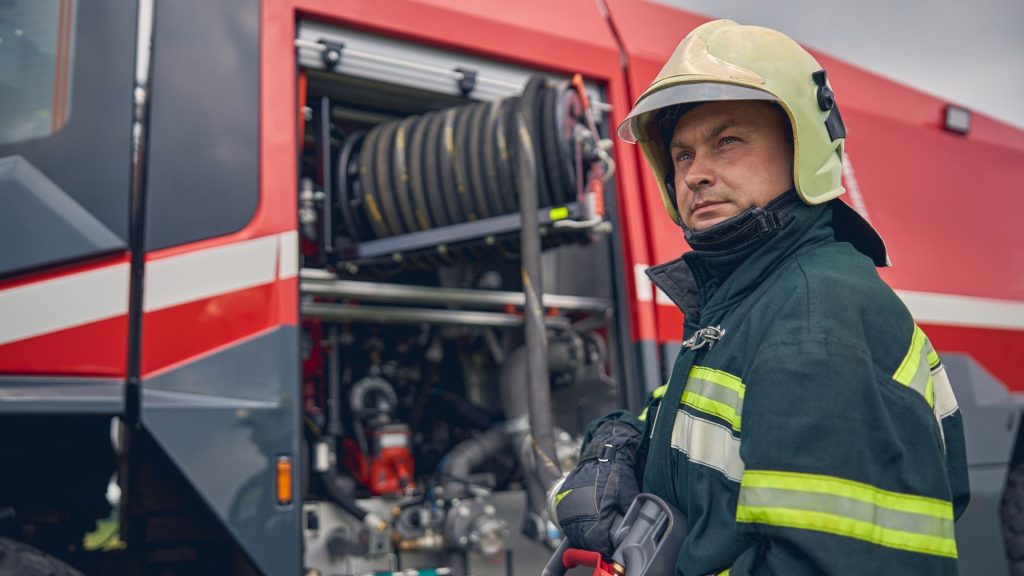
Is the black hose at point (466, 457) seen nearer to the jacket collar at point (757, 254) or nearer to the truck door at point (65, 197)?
the truck door at point (65, 197)

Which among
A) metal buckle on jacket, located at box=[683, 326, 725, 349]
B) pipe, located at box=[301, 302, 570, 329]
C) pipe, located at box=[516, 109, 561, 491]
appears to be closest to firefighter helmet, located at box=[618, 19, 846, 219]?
metal buckle on jacket, located at box=[683, 326, 725, 349]

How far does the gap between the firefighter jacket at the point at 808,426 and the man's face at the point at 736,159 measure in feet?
0.21

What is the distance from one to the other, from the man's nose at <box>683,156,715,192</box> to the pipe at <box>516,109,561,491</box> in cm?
113

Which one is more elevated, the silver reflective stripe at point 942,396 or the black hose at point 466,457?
the silver reflective stripe at point 942,396

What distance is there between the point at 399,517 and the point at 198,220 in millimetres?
1366

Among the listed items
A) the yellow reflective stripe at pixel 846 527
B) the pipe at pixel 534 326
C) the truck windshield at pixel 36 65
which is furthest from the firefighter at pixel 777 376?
the truck windshield at pixel 36 65

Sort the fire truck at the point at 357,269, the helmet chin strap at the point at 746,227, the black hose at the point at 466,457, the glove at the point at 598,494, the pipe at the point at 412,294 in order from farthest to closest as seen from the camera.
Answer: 1. the black hose at the point at 466,457
2. the pipe at the point at 412,294
3. the fire truck at the point at 357,269
4. the glove at the point at 598,494
5. the helmet chin strap at the point at 746,227

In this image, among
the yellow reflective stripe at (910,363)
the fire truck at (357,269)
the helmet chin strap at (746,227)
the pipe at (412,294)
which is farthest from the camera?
the pipe at (412,294)

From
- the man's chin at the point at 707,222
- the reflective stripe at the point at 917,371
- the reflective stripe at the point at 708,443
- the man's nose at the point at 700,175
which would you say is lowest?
the reflective stripe at the point at 708,443

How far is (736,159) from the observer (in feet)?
4.41

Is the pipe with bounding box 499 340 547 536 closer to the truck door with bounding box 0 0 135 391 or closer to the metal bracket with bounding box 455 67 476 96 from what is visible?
the metal bracket with bounding box 455 67 476 96

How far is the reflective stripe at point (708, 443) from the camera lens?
1.16 metres

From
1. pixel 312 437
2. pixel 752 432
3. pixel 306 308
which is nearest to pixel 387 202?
pixel 306 308

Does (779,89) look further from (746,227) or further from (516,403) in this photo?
(516,403)
